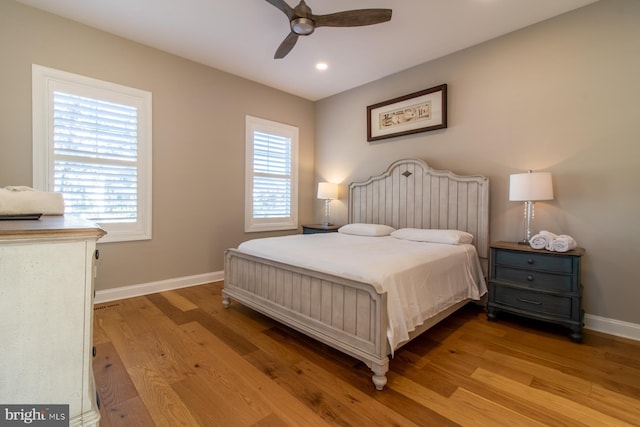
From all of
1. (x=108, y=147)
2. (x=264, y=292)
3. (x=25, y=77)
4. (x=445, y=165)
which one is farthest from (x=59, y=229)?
(x=445, y=165)

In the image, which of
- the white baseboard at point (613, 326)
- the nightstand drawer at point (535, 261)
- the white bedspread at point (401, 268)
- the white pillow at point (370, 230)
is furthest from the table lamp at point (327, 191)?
the white baseboard at point (613, 326)

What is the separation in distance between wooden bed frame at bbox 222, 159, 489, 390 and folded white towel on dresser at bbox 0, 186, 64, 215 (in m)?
1.45

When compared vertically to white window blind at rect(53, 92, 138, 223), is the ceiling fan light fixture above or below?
above

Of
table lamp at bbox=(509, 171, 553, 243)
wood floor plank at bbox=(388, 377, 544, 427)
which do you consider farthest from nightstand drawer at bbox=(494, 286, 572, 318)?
wood floor plank at bbox=(388, 377, 544, 427)

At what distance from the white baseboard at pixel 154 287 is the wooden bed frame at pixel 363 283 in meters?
0.96

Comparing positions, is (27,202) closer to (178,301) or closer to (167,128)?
(178,301)

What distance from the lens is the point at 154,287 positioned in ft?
10.9

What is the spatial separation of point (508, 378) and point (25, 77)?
4520 millimetres

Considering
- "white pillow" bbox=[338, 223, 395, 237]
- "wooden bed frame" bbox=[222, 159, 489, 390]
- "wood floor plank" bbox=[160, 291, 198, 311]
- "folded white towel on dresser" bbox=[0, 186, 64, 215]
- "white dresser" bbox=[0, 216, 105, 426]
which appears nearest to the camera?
"white dresser" bbox=[0, 216, 105, 426]

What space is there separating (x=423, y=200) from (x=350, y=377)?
233cm

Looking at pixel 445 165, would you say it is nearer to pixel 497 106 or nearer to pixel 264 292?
pixel 497 106

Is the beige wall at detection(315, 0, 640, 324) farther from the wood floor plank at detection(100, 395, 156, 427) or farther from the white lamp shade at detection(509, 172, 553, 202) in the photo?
the wood floor plank at detection(100, 395, 156, 427)

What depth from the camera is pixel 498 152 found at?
3029mm

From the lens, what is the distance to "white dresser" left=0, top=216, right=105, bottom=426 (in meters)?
0.88
